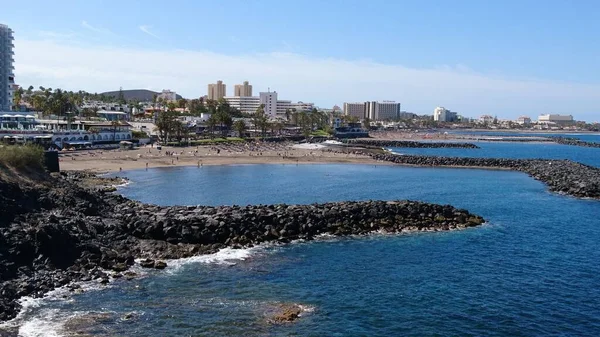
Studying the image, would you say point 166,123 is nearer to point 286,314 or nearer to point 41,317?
point 41,317

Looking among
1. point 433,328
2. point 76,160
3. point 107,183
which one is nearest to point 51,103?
point 76,160

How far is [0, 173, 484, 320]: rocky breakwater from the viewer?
30.5 meters

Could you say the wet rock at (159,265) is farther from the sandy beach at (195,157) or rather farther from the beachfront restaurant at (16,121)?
the beachfront restaurant at (16,121)

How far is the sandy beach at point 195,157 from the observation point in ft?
286

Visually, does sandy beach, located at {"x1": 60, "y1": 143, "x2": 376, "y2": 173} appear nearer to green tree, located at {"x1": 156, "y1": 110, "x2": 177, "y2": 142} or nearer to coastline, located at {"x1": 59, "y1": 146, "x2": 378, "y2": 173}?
coastline, located at {"x1": 59, "y1": 146, "x2": 378, "y2": 173}

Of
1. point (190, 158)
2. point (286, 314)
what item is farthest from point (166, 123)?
point (286, 314)

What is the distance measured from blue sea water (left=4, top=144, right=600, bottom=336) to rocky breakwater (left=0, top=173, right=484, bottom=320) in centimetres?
203

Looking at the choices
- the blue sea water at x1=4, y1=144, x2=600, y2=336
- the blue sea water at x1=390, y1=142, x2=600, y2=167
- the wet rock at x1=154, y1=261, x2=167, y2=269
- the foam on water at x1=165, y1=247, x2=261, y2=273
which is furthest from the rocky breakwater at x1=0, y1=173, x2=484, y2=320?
the blue sea water at x1=390, y1=142, x2=600, y2=167

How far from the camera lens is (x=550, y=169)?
8950 centimetres

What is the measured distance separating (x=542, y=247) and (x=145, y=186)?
149 feet

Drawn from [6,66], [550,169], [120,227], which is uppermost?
[6,66]

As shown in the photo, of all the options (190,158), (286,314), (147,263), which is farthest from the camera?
(190,158)

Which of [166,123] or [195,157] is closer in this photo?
[195,157]

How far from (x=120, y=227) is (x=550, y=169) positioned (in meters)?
72.9
